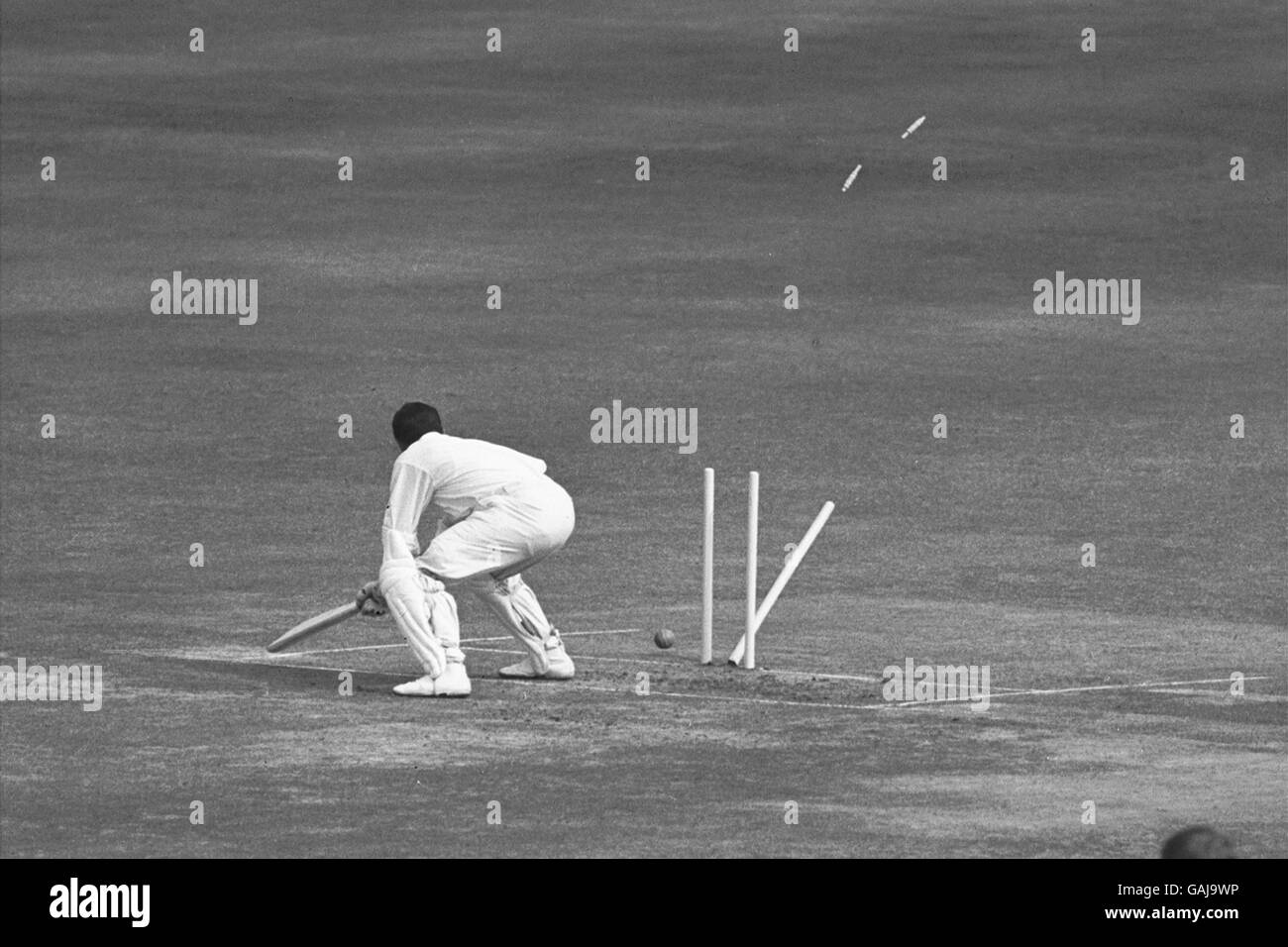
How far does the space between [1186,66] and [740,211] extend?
406 inches

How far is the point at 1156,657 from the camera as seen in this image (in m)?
19.5

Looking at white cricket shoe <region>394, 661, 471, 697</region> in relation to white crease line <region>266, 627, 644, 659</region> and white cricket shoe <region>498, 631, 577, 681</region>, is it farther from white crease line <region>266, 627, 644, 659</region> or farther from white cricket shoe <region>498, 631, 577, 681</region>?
white crease line <region>266, 627, 644, 659</region>

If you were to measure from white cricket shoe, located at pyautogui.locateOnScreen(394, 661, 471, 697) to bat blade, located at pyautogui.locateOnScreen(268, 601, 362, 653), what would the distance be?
591mm

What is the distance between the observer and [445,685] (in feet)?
55.8

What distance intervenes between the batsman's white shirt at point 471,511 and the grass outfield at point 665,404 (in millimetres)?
872

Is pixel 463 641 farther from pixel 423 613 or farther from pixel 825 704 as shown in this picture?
pixel 825 704

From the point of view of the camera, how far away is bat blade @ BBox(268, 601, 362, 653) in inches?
689

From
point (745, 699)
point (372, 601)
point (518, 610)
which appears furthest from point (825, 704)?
point (372, 601)

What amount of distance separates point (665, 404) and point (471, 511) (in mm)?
13022
